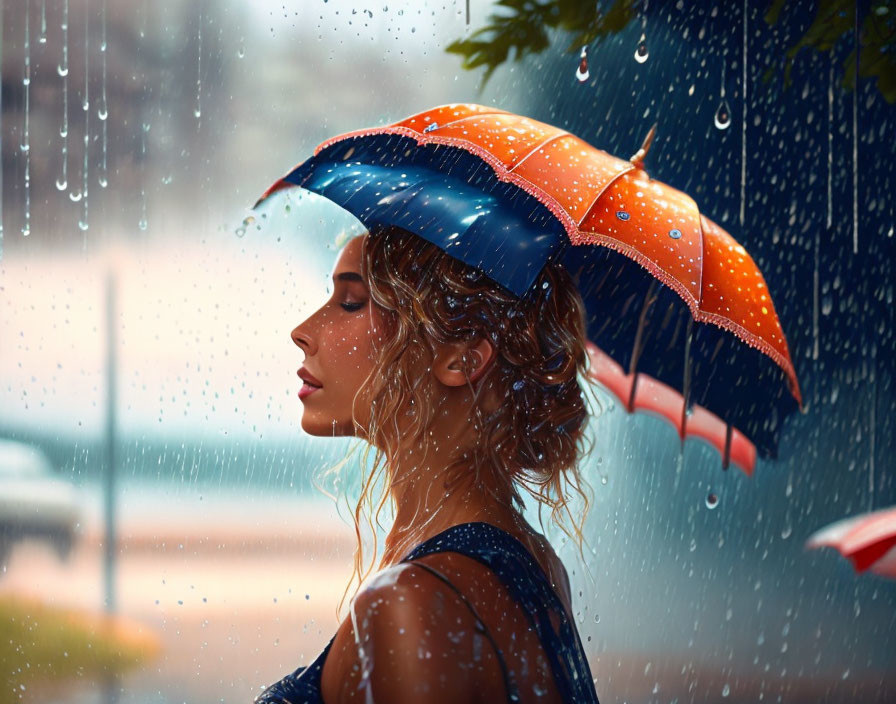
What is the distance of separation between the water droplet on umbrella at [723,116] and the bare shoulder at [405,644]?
1676mm

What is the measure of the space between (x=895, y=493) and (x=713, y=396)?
2.99 feet

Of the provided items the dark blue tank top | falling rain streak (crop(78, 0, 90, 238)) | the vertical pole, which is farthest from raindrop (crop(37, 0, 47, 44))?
the dark blue tank top

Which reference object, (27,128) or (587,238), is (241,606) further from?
(587,238)

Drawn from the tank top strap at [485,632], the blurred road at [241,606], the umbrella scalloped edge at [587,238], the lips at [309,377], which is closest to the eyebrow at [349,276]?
the lips at [309,377]

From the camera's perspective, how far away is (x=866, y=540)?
7.47 ft

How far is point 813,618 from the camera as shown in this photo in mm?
2379

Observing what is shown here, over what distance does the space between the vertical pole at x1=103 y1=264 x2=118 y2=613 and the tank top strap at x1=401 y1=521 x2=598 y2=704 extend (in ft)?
4.98

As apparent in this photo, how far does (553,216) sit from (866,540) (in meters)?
1.43

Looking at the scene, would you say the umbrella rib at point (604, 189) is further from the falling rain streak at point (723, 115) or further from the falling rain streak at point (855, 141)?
the falling rain streak at point (855, 141)

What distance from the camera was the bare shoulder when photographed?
98 centimetres

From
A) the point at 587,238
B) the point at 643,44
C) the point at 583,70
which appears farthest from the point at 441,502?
the point at 643,44

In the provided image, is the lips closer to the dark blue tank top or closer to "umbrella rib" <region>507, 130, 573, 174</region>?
the dark blue tank top

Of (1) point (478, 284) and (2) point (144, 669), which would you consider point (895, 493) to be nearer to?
(1) point (478, 284)

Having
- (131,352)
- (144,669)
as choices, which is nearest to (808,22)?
(131,352)
